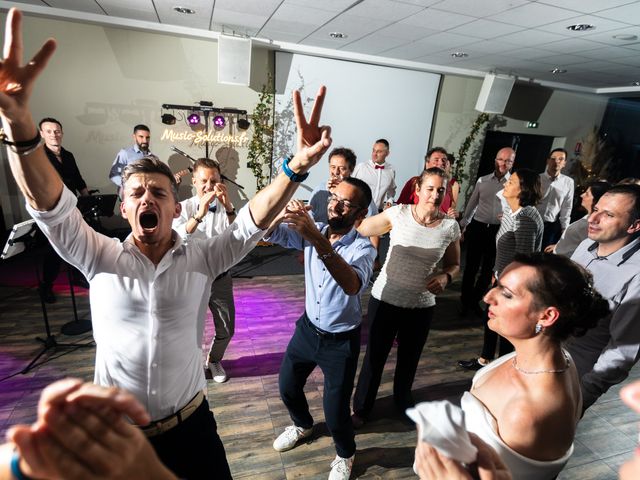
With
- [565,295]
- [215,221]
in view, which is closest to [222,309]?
[215,221]

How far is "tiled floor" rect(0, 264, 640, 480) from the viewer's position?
89.8 inches

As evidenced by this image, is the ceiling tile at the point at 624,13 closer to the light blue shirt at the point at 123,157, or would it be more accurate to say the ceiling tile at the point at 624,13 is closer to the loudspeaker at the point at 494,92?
the loudspeaker at the point at 494,92

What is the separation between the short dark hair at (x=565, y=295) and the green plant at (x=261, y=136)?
5.60 metres

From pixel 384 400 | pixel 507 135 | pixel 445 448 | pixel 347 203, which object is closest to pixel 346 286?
pixel 347 203

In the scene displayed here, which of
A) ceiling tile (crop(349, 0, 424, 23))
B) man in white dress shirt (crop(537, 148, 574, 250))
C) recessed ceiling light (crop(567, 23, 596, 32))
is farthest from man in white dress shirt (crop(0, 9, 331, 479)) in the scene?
man in white dress shirt (crop(537, 148, 574, 250))

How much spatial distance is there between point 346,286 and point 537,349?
823 millimetres

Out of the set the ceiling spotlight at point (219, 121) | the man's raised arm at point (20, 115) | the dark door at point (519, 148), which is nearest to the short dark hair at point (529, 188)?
the man's raised arm at point (20, 115)

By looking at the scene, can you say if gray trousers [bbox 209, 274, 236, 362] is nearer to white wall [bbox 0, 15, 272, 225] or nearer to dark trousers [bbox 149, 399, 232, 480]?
dark trousers [bbox 149, 399, 232, 480]

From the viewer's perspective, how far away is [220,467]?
1.43 m

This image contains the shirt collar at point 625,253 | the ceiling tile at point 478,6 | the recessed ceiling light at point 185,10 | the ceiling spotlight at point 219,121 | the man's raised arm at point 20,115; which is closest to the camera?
the man's raised arm at point 20,115

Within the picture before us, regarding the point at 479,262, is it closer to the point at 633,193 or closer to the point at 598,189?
the point at 598,189

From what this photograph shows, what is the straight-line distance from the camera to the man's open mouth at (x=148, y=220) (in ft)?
4.33

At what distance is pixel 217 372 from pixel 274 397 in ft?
1.72

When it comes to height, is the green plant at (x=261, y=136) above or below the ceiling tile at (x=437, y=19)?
below
